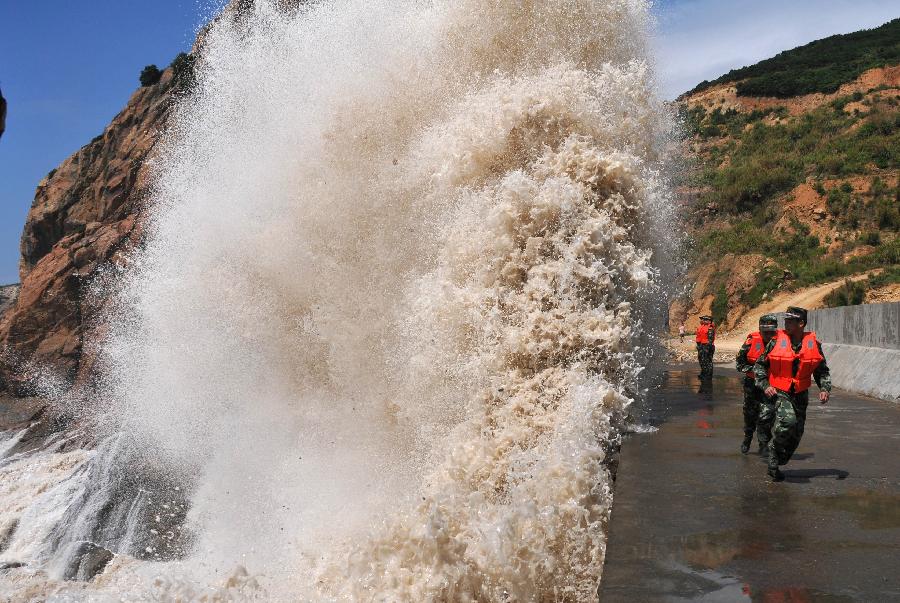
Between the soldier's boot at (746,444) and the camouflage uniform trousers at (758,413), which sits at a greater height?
the camouflage uniform trousers at (758,413)

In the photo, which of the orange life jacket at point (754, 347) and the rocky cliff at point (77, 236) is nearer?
the orange life jacket at point (754, 347)

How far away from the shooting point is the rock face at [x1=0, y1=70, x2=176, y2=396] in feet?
145

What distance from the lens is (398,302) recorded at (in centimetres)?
958

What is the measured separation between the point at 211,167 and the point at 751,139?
43909mm

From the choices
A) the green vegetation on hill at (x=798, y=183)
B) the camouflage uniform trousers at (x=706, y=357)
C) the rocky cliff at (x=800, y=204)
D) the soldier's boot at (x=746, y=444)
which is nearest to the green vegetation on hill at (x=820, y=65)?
the rocky cliff at (x=800, y=204)

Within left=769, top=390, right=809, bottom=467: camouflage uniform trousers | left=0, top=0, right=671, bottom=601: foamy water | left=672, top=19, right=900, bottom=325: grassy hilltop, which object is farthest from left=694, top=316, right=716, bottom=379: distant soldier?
left=672, top=19, right=900, bottom=325: grassy hilltop

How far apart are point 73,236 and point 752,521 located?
50.0 metres

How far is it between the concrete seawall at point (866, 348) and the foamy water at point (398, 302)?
4179 millimetres

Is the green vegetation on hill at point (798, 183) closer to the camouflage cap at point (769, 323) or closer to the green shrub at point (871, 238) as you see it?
the green shrub at point (871, 238)

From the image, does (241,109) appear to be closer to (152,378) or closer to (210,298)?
(210,298)

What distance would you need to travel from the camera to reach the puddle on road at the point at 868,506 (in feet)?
16.3

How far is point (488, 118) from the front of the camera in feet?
31.0

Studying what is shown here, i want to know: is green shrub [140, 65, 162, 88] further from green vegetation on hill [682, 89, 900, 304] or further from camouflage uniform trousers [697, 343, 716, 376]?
camouflage uniform trousers [697, 343, 716, 376]

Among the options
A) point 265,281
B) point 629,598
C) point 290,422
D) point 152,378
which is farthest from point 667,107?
point 152,378
